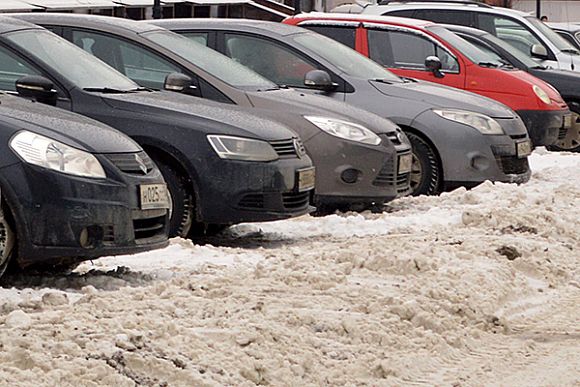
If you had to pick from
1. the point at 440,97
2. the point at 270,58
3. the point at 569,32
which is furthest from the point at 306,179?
the point at 569,32

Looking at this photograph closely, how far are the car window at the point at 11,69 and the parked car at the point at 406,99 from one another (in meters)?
3.60

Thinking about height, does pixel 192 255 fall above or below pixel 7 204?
below

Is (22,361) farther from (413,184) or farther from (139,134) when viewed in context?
(413,184)

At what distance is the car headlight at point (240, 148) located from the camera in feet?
33.4

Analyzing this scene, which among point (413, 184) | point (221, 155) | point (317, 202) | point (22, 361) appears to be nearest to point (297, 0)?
point (413, 184)

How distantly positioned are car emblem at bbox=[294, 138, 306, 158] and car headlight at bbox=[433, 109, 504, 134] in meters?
3.45

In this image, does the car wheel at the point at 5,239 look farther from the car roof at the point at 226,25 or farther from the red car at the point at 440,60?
the red car at the point at 440,60

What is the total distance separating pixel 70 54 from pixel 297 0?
19691mm

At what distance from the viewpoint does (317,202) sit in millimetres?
12211

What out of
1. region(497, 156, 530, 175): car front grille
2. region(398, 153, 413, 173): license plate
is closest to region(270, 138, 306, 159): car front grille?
region(398, 153, 413, 173): license plate

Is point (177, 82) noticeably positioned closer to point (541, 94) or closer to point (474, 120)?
point (474, 120)

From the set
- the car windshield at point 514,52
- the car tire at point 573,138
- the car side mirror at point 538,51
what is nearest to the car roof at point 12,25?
the car windshield at point 514,52

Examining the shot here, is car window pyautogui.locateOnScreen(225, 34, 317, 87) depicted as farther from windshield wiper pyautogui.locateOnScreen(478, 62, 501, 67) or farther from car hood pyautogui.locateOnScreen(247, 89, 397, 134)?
windshield wiper pyautogui.locateOnScreen(478, 62, 501, 67)

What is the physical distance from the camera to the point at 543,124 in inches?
691
